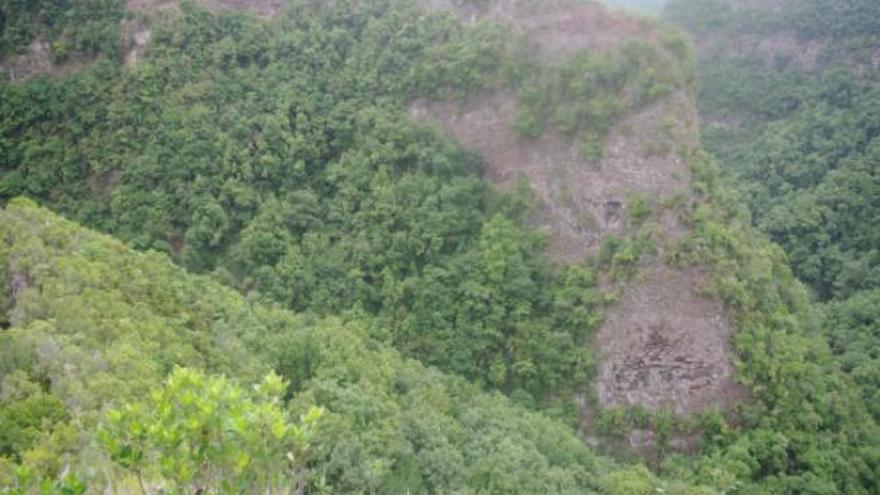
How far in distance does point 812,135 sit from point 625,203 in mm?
19023

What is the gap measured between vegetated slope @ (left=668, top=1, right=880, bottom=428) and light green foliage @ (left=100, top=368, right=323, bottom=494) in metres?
25.8

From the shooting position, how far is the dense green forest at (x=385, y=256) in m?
19.2

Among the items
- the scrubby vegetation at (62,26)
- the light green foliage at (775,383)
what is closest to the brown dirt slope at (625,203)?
the light green foliage at (775,383)

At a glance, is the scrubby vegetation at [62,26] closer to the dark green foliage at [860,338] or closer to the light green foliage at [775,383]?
the light green foliage at [775,383]

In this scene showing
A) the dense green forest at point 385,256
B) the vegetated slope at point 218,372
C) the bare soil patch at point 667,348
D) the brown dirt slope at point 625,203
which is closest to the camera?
the vegetated slope at point 218,372

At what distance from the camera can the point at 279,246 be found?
1209 inches

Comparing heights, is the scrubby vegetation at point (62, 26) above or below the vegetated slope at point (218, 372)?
above

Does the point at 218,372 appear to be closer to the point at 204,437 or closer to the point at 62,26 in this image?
the point at 204,437

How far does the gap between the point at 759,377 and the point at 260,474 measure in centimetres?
2175

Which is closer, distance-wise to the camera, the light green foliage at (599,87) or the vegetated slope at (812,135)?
the light green foliage at (599,87)

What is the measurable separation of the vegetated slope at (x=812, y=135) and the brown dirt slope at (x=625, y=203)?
6.54 metres

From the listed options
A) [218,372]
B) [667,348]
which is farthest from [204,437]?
[667,348]

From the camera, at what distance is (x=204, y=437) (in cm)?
710

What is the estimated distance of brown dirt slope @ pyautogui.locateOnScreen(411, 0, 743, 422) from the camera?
2611cm
